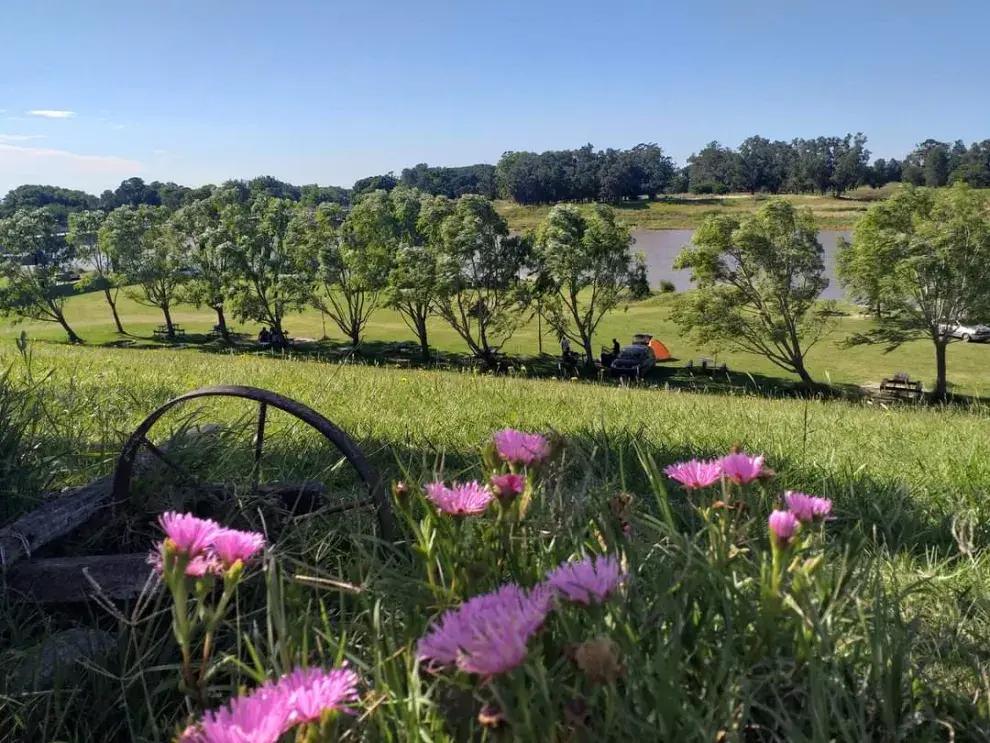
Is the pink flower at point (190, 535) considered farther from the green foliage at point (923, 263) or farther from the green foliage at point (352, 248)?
the green foliage at point (352, 248)

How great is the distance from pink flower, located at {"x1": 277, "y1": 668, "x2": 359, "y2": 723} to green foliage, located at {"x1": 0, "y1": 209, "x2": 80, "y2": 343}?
5388 centimetres

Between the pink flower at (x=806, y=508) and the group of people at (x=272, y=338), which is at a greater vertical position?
the pink flower at (x=806, y=508)

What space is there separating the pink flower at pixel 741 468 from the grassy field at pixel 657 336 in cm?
2574

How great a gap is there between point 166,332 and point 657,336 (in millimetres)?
31886

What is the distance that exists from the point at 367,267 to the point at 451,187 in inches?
4818

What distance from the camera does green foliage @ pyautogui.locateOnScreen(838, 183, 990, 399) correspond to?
30.7 meters

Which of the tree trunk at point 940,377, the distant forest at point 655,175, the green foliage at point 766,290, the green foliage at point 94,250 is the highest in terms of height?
the distant forest at point 655,175

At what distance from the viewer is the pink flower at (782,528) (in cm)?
104

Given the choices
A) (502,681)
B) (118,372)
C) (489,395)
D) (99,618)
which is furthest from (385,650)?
(118,372)

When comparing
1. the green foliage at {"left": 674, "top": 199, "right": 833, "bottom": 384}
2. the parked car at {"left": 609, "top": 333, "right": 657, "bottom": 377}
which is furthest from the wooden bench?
the parked car at {"left": 609, "top": 333, "right": 657, "bottom": 377}

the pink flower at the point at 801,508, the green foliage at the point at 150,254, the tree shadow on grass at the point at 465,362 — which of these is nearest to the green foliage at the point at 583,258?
the tree shadow on grass at the point at 465,362

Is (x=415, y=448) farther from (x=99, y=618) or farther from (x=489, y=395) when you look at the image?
(x=489, y=395)

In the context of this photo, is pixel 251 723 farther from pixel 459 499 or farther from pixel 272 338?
pixel 272 338

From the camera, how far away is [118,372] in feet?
23.8
